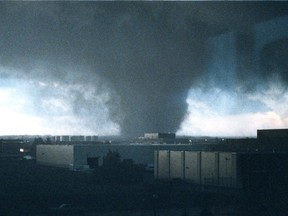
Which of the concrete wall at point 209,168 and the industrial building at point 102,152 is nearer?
the concrete wall at point 209,168

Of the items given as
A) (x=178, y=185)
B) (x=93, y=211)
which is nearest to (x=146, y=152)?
(x=178, y=185)

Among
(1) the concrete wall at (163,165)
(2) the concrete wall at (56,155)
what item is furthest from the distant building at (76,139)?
(1) the concrete wall at (163,165)

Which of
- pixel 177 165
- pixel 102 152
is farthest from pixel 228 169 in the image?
pixel 102 152

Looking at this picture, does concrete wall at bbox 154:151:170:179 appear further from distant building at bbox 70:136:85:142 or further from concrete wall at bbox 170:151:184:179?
distant building at bbox 70:136:85:142

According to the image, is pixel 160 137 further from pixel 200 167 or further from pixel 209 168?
pixel 209 168

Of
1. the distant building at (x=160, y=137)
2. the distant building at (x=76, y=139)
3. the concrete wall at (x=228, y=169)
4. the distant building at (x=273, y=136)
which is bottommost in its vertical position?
the concrete wall at (x=228, y=169)

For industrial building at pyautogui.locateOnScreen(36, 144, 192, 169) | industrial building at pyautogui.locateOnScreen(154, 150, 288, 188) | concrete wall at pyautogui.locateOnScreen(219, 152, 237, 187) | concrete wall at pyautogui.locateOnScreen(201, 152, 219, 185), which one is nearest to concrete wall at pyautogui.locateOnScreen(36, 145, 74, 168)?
industrial building at pyautogui.locateOnScreen(36, 144, 192, 169)

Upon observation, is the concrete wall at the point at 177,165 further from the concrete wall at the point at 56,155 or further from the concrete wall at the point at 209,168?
the concrete wall at the point at 56,155
